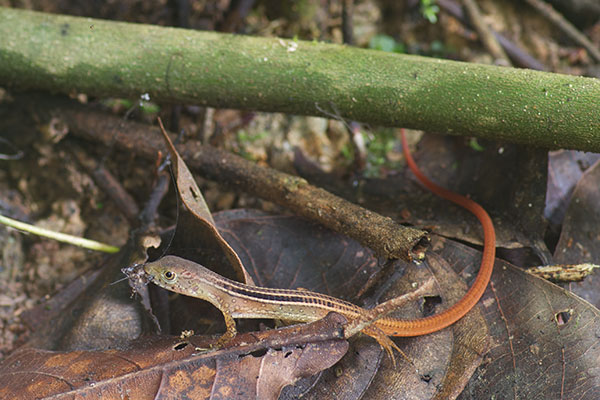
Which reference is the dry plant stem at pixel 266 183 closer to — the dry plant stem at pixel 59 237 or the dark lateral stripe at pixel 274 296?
the dark lateral stripe at pixel 274 296

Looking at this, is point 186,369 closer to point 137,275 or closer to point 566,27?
point 137,275

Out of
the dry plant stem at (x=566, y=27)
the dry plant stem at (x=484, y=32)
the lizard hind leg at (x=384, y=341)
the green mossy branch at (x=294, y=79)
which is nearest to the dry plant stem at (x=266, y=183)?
the green mossy branch at (x=294, y=79)

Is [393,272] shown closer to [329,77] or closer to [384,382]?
[384,382]

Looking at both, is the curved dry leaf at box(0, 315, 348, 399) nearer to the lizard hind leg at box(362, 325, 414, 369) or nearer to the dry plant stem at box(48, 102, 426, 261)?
the lizard hind leg at box(362, 325, 414, 369)

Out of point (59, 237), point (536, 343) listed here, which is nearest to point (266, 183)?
point (59, 237)

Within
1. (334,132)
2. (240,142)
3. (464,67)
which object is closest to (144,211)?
(240,142)
